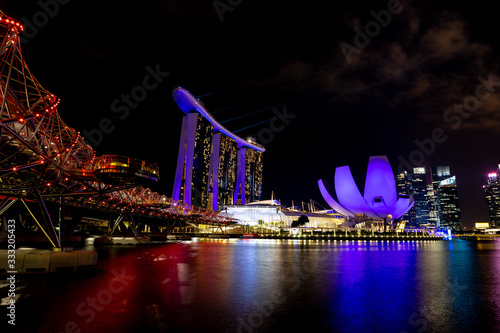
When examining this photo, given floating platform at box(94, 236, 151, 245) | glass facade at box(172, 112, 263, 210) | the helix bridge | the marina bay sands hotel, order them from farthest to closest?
glass facade at box(172, 112, 263, 210)
the marina bay sands hotel
floating platform at box(94, 236, 151, 245)
the helix bridge

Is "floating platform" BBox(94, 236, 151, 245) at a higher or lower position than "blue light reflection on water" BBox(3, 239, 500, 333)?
higher

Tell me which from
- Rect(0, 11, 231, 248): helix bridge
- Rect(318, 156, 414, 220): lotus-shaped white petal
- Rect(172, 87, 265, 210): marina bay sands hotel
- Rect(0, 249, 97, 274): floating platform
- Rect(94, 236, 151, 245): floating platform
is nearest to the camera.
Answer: Rect(0, 11, 231, 248): helix bridge

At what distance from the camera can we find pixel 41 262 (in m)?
11.6

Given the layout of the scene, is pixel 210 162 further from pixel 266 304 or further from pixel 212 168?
pixel 266 304

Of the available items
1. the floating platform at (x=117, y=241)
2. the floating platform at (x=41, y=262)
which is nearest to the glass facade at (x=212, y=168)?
the floating platform at (x=117, y=241)

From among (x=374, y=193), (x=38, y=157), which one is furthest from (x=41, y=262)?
(x=374, y=193)

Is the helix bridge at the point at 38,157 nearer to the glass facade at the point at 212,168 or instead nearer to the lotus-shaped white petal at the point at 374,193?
the lotus-shaped white petal at the point at 374,193

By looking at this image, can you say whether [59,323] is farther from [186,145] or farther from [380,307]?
[186,145]

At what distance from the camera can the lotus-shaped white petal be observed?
73125mm

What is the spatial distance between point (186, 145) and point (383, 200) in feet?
209

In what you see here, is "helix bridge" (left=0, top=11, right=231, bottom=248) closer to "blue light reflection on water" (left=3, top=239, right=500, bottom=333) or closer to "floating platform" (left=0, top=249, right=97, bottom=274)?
"floating platform" (left=0, top=249, right=97, bottom=274)

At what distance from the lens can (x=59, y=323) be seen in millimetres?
5379

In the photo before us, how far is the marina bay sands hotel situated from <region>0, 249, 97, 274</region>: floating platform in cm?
8469

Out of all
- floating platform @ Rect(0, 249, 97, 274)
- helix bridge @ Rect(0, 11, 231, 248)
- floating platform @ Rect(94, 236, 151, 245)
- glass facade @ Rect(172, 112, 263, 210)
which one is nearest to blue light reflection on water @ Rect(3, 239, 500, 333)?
floating platform @ Rect(0, 249, 97, 274)
